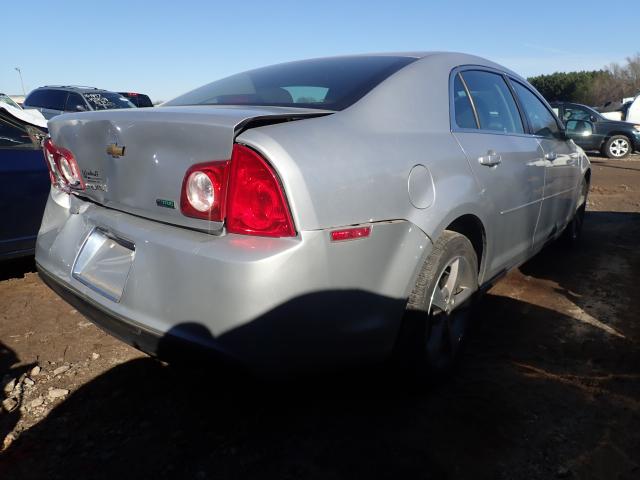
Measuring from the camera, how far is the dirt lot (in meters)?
1.85

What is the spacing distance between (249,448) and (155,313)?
2.20 feet

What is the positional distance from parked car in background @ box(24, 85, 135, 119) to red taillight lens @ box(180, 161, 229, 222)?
9.22 meters

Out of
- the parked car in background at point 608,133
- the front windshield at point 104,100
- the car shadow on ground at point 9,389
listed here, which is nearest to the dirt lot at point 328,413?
the car shadow on ground at point 9,389

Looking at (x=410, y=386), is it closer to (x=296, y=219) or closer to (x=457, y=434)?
(x=457, y=434)

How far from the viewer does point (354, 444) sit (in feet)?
6.46

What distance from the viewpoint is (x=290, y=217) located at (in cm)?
160

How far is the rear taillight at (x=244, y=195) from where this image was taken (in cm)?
161

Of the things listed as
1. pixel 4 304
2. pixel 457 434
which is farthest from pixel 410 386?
pixel 4 304

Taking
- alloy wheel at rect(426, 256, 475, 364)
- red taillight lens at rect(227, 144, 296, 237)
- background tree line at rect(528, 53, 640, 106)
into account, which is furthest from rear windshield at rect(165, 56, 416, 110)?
background tree line at rect(528, 53, 640, 106)

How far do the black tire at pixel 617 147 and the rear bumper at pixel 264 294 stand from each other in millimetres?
→ 14205

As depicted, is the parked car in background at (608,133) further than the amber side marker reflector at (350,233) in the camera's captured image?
Yes

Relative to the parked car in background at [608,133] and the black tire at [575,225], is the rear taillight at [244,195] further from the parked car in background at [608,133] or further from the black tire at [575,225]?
the parked car in background at [608,133]

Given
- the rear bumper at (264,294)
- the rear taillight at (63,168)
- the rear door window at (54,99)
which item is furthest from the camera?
the rear door window at (54,99)

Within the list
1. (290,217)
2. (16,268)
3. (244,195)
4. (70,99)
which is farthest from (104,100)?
(290,217)
